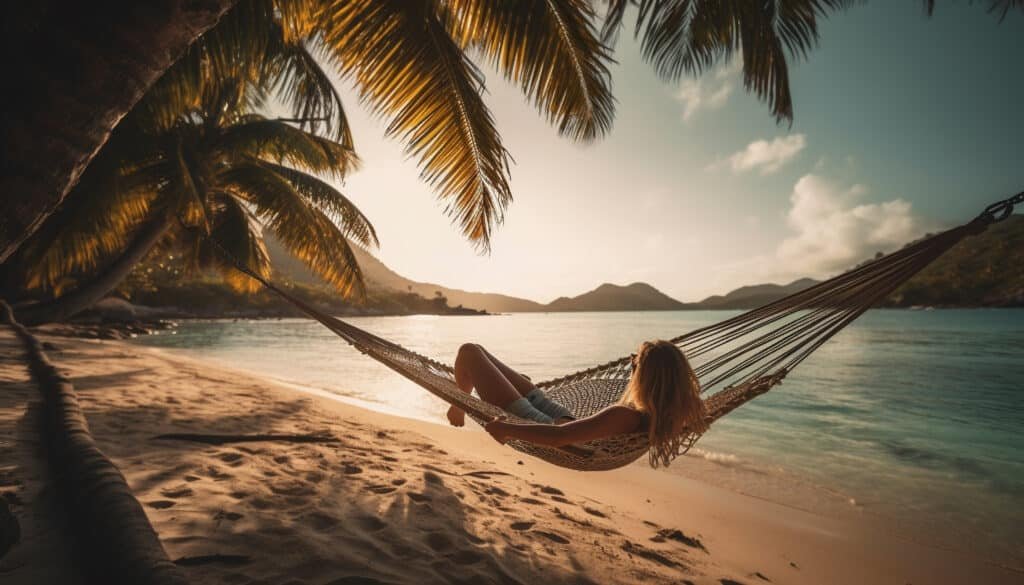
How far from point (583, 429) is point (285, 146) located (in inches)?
191

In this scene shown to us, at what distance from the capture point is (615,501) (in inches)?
88.5

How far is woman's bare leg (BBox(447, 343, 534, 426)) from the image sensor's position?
1.95 metres

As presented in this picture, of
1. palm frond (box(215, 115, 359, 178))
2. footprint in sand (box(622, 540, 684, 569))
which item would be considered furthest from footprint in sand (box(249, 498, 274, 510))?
palm frond (box(215, 115, 359, 178))

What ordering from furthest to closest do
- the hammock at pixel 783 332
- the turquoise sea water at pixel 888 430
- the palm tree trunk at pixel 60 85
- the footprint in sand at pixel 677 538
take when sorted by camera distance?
the turquoise sea water at pixel 888 430
the footprint in sand at pixel 677 538
the hammock at pixel 783 332
the palm tree trunk at pixel 60 85

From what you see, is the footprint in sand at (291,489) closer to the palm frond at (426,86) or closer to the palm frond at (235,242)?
the palm frond at (426,86)

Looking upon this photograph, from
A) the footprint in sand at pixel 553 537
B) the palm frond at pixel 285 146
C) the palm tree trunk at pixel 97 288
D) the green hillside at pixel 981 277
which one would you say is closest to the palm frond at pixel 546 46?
the footprint in sand at pixel 553 537

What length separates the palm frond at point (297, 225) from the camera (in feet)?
14.4

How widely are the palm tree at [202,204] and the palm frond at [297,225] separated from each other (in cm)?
1

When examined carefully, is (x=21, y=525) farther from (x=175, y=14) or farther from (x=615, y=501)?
(x=615, y=501)

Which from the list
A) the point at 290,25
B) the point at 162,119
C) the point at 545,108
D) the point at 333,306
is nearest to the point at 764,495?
the point at 545,108

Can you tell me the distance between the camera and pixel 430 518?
1559 millimetres

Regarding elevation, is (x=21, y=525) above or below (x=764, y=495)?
above

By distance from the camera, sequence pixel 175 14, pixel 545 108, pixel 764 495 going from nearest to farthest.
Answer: pixel 175 14
pixel 545 108
pixel 764 495

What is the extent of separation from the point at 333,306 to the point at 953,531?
38.7 metres
